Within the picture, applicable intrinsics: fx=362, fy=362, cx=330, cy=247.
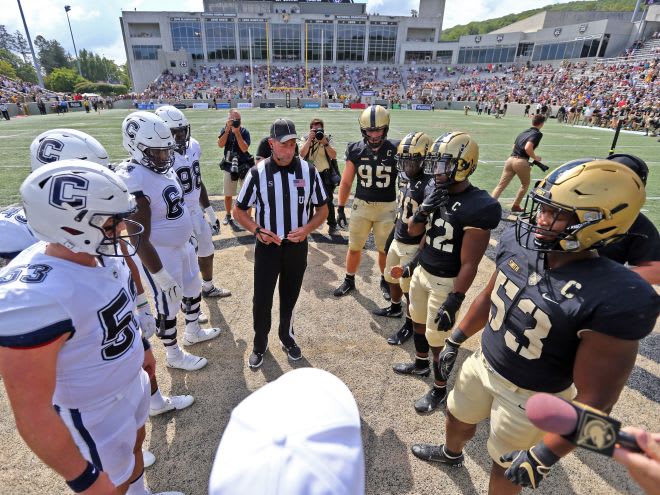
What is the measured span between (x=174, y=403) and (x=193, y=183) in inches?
107

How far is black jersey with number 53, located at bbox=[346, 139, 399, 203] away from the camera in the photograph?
493 cm

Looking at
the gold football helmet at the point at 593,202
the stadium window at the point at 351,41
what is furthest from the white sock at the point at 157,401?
the stadium window at the point at 351,41

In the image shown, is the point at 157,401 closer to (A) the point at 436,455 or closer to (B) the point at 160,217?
(B) the point at 160,217

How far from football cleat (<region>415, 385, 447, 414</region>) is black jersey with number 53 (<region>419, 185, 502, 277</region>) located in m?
1.10

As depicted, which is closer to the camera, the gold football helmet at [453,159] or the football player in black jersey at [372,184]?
the gold football helmet at [453,159]

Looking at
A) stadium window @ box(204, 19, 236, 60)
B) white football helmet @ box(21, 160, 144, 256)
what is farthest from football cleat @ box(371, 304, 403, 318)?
stadium window @ box(204, 19, 236, 60)

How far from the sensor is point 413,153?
4.02 meters

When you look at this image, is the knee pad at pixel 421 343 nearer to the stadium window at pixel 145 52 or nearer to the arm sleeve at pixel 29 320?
the arm sleeve at pixel 29 320

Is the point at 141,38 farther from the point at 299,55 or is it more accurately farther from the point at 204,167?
the point at 204,167

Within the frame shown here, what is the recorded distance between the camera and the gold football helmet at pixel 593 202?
1.79m

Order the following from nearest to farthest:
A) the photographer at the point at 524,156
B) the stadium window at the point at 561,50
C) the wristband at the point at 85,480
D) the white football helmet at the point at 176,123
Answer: the wristband at the point at 85,480
the white football helmet at the point at 176,123
the photographer at the point at 524,156
the stadium window at the point at 561,50

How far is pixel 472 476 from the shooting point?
2.81 m

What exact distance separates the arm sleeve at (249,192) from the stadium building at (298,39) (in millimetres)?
60213

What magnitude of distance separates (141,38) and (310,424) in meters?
74.0
